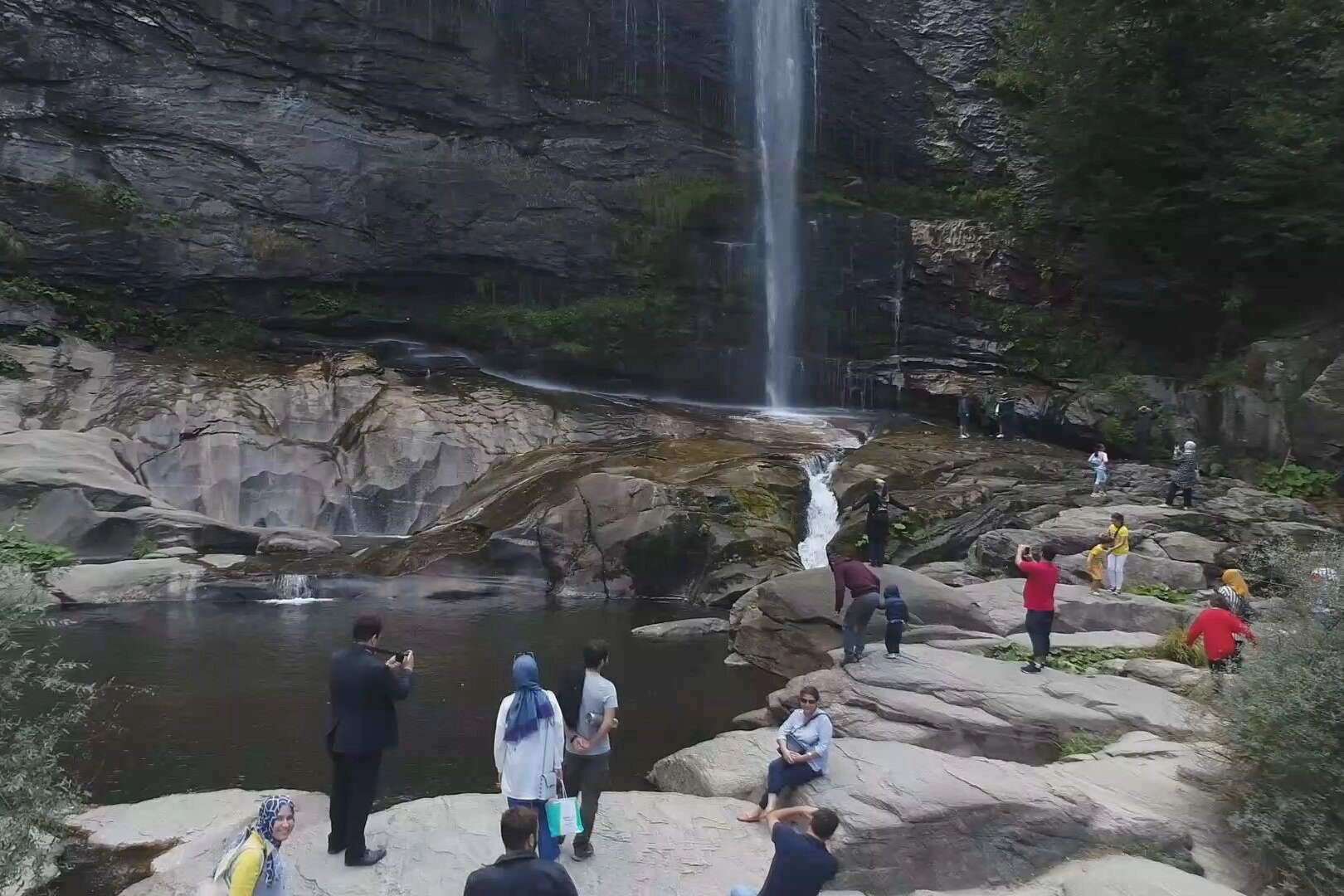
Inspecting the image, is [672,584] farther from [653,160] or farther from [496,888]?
[653,160]

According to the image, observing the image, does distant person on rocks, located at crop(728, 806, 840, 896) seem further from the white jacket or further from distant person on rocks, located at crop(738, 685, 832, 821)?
distant person on rocks, located at crop(738, 685, 832, 821)

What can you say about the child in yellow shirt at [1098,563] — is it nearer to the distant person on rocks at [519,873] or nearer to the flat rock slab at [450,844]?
the flat rock slab at [450,844]

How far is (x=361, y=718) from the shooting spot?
557cm

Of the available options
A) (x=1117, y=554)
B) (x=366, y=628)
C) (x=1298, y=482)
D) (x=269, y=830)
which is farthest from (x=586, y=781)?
(x=1298, y=482)

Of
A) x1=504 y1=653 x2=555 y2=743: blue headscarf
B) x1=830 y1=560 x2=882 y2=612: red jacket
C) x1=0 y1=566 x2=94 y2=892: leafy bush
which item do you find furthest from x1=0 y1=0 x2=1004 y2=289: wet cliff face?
x1=504 y1=653 x2=555 y2=743: blue headscarf

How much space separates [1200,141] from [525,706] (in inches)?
1083

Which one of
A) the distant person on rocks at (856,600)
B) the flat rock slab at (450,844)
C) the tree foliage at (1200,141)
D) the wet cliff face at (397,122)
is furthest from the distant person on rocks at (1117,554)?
the wet cliff face at (397,122)

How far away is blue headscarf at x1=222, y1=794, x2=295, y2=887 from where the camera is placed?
413 centimetres

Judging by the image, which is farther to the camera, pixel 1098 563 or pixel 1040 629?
pixel 1098 563

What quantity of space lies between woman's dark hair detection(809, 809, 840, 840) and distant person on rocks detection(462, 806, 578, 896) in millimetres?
1491

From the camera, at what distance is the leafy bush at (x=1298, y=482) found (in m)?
19.6

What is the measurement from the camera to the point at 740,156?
1299 inches

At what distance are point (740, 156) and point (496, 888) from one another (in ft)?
105

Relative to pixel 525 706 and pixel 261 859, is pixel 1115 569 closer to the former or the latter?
pixel 525 706
